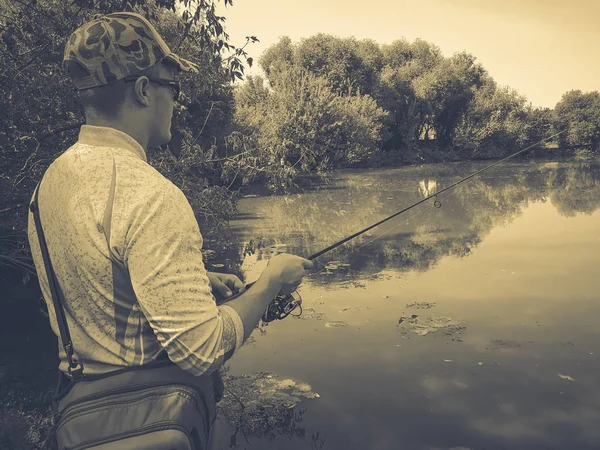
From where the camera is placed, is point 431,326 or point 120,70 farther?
point 431,326

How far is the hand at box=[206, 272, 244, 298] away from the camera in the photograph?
8.07ft

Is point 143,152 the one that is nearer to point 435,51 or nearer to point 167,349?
point 167,349

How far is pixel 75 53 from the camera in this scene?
1.86 meters

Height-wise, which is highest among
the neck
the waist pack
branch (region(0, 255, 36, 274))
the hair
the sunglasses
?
the sunglasses

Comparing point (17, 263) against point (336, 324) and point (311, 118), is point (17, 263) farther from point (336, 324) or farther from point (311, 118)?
point (311, 118)

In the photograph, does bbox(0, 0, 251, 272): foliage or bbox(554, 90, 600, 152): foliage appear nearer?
bbox(0, 0, 251, 272): foliage

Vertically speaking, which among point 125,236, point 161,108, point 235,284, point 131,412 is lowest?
point 131,412

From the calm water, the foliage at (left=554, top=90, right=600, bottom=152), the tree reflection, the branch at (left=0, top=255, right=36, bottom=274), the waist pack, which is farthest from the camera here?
the foliage at (left=554, top=90, right=600, bottom=152)

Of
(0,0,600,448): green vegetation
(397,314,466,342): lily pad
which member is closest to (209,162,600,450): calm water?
(397,314,466,342): lily pad

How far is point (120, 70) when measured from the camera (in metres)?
A: 1.85

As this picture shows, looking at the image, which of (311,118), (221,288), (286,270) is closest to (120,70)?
(286,270)

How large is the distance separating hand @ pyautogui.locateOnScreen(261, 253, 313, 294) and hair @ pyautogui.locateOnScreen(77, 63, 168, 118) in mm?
796

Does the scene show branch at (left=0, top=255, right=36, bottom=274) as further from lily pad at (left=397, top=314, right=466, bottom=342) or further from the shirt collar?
the shirt collar

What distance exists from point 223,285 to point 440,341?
19.0 feet
